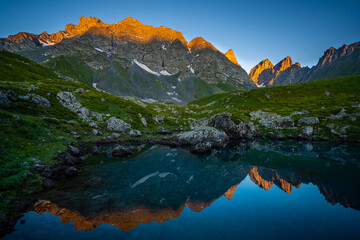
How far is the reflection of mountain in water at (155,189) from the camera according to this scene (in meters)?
16.1

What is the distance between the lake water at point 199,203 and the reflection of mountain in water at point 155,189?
9 centimetres

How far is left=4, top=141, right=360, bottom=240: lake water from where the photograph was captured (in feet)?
45.8

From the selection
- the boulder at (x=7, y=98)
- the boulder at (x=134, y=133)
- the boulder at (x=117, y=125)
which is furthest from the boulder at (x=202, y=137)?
the boulder at (x=7, y=98)

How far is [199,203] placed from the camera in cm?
1953

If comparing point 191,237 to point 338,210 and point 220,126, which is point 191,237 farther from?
point 220,126

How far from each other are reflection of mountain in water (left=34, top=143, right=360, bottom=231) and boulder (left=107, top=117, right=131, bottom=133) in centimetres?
2464

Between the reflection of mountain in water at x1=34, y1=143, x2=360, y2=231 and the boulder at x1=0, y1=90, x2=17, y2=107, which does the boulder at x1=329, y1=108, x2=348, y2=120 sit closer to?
the reflection of mountain in water at x1=34, y1=143, x2=360, y2=231

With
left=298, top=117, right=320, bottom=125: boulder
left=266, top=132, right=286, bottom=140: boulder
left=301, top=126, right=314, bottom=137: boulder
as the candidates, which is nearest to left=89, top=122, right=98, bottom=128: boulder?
left=266, top=132, right=286, bottom=140: boulder

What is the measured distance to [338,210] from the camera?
1738 cm

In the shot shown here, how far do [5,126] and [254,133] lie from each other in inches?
2919

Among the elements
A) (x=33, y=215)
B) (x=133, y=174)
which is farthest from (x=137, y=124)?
(x=33, y=215)

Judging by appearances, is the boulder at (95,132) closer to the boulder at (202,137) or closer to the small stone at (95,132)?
the small stone at (95,132)

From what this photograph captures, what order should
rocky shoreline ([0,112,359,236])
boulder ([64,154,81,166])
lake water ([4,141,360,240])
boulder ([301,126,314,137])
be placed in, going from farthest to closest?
boulder ([301,126,314,137]) < boulder ([64,154,81,166]) < rocky shoreline ([0,112,359,236]) < lake water ([4,141,360,240])

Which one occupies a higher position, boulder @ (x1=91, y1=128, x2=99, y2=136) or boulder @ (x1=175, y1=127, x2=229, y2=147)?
boulder @ (x1=91, y1=128, x2=99, y2=136)
